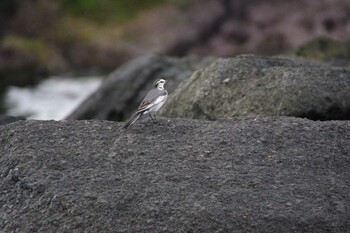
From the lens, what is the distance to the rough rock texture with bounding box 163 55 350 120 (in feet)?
36.5

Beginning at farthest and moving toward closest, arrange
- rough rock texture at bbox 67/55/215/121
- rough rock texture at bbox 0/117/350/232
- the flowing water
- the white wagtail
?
the flowing water, rough rock texture at bbox 67/55/215/121, the white wagtail, rough rock texture at bbox 0/117/350/232

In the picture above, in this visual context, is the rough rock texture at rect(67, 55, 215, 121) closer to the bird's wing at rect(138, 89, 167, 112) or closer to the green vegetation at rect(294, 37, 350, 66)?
the green vegetation at rect(294, 37, 350, 66)

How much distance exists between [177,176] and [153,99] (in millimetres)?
2140

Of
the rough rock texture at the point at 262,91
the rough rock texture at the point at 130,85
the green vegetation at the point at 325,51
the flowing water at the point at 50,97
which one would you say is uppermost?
the flowing water at the point at 50,97

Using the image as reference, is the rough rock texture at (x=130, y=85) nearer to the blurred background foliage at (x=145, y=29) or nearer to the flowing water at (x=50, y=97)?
the flowing water at (x=50, y=97)

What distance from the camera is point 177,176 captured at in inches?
359

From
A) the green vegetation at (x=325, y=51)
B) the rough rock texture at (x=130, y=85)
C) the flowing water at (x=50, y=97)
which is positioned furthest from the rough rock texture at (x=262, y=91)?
the flowing water at (x=50, y=97)

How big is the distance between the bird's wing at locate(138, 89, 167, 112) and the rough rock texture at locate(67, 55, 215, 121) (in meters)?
4.53

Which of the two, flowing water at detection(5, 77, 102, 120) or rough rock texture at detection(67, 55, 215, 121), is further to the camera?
flowing water at detection(5, 77, 102, 120)

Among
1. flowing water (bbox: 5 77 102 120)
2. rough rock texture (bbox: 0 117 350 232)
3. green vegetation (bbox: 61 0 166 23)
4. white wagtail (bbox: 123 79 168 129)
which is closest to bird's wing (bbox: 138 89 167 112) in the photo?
white wagtail (bbox: 123 79 168 129)

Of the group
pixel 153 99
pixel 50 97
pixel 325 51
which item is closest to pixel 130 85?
pixel 325 51

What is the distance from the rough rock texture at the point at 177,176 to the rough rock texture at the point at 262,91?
3.26ft

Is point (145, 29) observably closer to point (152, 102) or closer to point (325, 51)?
point (325, 51)

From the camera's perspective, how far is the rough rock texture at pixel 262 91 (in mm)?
11133
